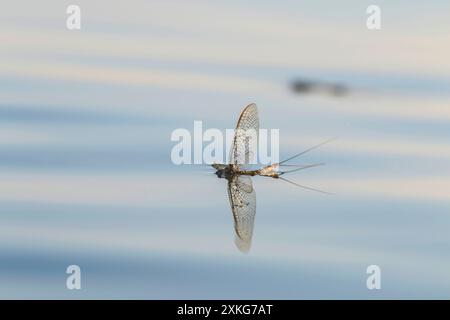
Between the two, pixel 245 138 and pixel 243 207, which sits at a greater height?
pixel 245 138

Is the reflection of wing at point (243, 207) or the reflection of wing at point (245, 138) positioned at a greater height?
the reflection of wing at point (245, 138)

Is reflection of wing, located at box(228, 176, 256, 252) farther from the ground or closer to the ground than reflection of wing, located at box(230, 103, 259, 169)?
closer to the ground
